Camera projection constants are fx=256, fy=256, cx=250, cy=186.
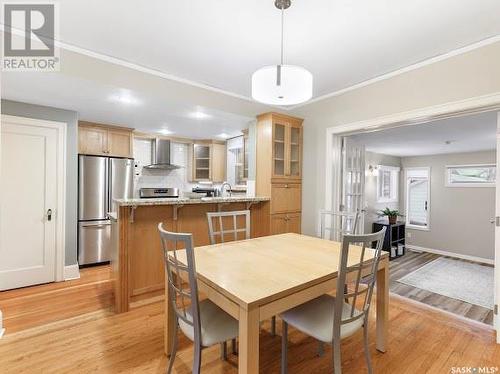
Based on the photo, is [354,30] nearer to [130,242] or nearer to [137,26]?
[137,26]

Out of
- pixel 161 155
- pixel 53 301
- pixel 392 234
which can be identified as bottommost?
pixel 53 301

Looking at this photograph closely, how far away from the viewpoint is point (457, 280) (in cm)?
446

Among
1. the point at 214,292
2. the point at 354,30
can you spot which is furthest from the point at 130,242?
the point at 354,30

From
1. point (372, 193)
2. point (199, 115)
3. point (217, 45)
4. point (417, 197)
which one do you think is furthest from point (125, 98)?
point (417, 197)

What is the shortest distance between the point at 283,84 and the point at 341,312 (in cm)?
142

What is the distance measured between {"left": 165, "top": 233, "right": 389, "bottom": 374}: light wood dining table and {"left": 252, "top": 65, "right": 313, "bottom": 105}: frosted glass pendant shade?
1130mm

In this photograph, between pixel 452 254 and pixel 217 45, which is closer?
pixel 217 45

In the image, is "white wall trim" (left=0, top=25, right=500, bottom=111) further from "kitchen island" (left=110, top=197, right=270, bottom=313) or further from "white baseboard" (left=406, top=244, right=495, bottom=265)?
"white baseboard" (left=406, top=244, right=495, bottom=265)

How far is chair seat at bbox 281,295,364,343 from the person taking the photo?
146 cm

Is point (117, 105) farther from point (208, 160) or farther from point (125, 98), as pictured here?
point (208, 160)

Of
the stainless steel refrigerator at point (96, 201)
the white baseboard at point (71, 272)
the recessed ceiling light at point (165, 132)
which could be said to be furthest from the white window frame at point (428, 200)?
the white baseboard at point (71, 272)

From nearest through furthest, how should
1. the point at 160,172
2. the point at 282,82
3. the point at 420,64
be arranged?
the point at 282,82 → the point at 420,64 → the point at 160,172

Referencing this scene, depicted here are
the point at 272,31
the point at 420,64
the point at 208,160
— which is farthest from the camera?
the point at 208,160

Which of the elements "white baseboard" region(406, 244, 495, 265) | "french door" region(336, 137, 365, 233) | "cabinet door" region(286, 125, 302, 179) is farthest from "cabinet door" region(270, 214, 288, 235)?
"white baseboard" region(406, 244, 495, 265)
